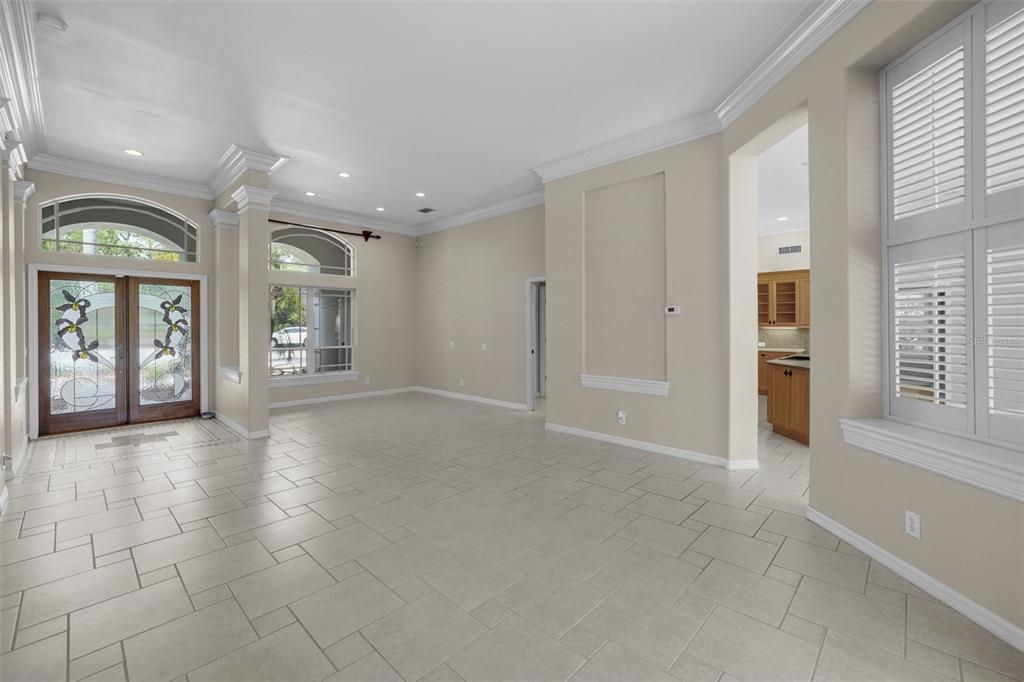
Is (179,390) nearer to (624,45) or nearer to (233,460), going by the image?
(233,460)

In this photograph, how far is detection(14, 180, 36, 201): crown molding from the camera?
467 centimetres

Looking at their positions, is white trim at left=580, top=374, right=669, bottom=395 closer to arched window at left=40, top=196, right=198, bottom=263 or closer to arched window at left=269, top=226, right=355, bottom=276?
arched window at left=269, top=226, right=355, bottom=276

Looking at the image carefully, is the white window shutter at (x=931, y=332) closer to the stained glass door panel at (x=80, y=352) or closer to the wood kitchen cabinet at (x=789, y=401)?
the wood kitchen cabinet at (x=789, y=401)

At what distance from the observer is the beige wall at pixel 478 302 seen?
695 cm

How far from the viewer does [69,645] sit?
5.99ft

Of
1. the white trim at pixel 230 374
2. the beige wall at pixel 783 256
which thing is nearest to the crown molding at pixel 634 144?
the white trim at pixel 230 374

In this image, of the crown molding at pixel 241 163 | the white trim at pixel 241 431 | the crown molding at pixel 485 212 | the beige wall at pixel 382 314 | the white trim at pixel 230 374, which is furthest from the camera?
the beige wall at pixel 382 314

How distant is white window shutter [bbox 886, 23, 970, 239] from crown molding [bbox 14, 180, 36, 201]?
7819mm

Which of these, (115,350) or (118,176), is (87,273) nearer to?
(115,350)

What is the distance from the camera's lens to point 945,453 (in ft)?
6.77

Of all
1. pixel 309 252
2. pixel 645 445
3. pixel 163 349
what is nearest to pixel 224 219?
pixel 309 252

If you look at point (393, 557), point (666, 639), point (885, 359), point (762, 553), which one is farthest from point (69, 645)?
point (885, 359)

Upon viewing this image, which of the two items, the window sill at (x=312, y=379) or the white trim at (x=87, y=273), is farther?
the window sill at (x=312, y=379)

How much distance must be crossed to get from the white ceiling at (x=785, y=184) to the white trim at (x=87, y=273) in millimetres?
7348
